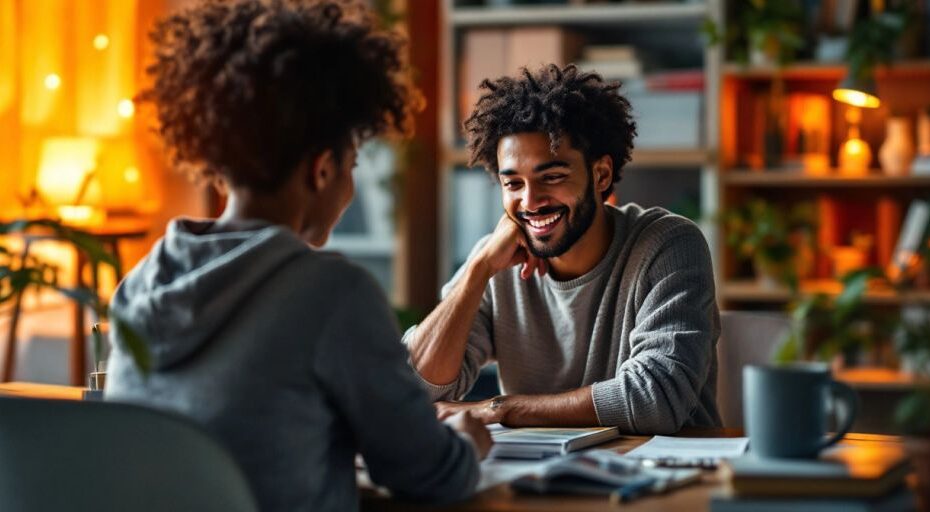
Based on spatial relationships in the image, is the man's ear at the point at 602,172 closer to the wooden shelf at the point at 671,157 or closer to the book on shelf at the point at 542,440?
the book on shelf at the point at 542,440

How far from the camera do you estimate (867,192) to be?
4.39 m

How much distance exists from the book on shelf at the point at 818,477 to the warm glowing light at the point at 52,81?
11.9 feet

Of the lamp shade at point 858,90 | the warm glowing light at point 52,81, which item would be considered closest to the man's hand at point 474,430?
the lamp shade at point 858,90

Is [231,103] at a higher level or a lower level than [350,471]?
higher

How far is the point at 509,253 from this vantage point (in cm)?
235

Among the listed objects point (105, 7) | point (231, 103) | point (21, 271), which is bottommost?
point (21, 271)

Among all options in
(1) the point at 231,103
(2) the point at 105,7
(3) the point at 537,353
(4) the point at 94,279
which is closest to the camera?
(1) the point at 231,103

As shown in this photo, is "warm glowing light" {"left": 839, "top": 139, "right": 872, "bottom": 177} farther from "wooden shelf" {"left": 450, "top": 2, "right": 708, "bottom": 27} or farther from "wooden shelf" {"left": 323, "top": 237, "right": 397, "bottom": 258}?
"wooden shelf" {"left": 323, "top": 237, "right": 397, "bottom": 258}

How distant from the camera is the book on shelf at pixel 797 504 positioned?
135 cm

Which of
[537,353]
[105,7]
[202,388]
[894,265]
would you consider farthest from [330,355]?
[105,7]

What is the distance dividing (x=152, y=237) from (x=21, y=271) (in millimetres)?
3768

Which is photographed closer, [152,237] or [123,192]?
[123,192]

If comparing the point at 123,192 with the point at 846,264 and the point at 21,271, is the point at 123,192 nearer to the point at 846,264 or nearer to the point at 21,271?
the point at 846,264

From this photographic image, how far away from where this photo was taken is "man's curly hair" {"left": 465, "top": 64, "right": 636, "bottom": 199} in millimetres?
2287
